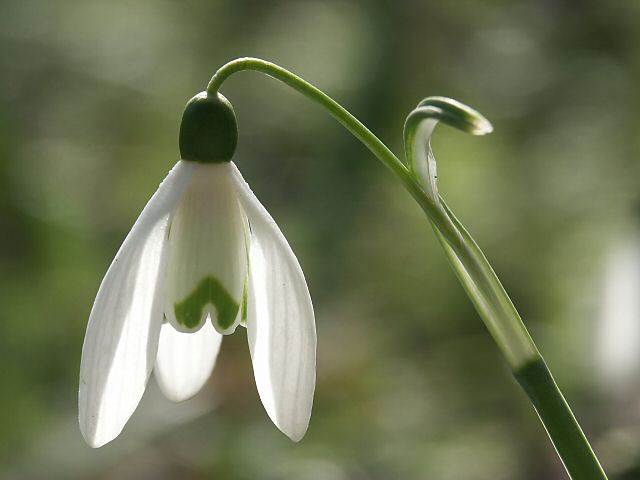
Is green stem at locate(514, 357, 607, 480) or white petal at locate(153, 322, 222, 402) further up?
white petal at locate(153, 322, 222, 402)

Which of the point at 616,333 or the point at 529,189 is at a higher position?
the point at 529,189

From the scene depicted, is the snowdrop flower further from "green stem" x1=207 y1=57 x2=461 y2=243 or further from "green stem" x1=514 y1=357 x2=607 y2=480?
"green stem" x1=514 y1=357 x2=607 y2=480

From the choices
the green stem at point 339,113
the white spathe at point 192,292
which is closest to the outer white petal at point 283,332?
the white spathe at point 192,292

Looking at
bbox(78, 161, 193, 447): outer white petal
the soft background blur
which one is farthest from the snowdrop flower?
the soft background blur

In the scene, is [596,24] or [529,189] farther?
[596,24]

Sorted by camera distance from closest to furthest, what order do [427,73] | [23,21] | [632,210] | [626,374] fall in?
[626,374]
[632,210]
[427,73]
[23,21]

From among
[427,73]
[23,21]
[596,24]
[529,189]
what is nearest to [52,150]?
[23,21]

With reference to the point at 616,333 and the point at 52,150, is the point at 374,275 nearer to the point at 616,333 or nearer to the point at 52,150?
the point at 616,333

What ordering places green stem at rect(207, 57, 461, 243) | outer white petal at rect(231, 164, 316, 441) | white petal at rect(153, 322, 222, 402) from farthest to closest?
white petal at rect(153, 322, 222, 402) < outer white petal at rect(231, 164, 316, 441) < green stem at rect(207, 57, 461, 243)
